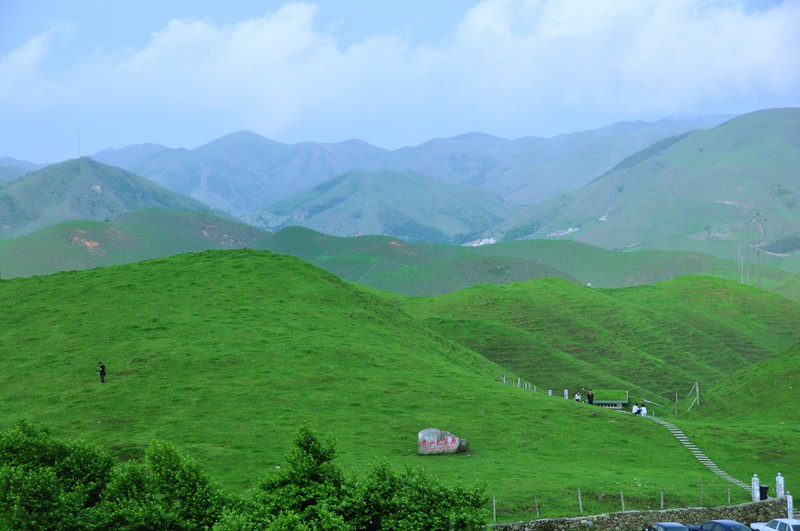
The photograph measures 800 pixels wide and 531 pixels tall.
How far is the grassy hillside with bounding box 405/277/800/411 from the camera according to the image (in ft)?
487

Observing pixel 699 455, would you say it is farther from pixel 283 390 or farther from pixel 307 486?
pixel 307 486

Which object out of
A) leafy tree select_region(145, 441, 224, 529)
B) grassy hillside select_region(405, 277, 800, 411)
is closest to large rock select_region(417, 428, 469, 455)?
leafy tree select_region(145, 441, 224, 529)

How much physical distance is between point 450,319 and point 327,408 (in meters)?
85.2

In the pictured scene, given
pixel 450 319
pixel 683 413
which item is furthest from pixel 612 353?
pixel 683 413

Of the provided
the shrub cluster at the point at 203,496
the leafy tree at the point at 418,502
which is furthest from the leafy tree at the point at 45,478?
the leafy tree at the point at 418,502

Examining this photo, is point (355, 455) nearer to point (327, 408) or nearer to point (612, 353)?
point (327, 408)

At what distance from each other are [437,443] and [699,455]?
2435 centimetres

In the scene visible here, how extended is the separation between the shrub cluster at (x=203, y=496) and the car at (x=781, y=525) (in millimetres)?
19322

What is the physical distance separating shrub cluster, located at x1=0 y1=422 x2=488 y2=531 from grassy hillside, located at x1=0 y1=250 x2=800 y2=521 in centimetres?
1145

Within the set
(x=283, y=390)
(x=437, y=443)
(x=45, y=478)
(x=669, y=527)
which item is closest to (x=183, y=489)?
(x=45, y=478)

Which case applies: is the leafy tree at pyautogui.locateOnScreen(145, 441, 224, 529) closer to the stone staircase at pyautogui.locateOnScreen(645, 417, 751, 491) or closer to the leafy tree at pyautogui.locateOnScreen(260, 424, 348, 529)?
the leafy tree at pyautogui.locateOnScreen(260, 424, 348, 529)

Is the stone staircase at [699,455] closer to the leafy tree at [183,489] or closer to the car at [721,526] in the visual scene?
the car at [721,526]

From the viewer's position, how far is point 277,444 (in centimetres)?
7025

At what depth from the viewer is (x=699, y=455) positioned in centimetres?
7456
